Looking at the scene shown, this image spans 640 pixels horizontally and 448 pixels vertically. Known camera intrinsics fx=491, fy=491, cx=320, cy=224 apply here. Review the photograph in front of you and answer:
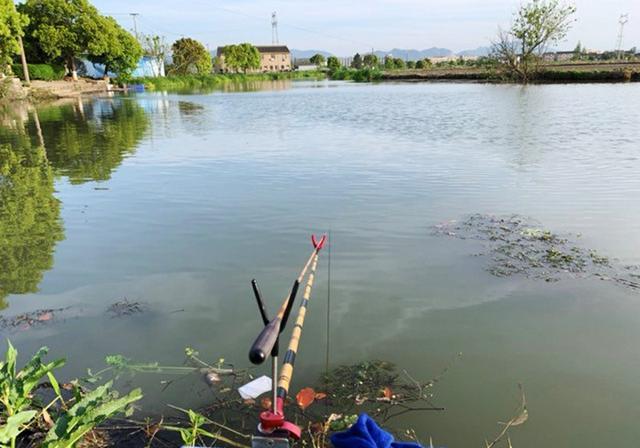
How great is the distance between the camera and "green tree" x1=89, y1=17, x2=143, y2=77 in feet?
160

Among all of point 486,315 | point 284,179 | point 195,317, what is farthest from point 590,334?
point 284,179

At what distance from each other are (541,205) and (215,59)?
12654 centimetres

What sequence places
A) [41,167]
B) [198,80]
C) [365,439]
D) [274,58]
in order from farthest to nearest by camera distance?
[274,58]
[198,80]
[41,167]
[365,439]

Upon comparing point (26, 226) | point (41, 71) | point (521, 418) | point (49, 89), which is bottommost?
point (521, 418)

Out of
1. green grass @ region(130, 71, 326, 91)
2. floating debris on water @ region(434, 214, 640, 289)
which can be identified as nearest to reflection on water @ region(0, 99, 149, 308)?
floating debris on water @ region(434, 214, 640, 289)

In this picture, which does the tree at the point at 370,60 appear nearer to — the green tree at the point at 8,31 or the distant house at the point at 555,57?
the distant house at the point at 555,57

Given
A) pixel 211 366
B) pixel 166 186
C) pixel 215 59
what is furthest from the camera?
pixel 215 59

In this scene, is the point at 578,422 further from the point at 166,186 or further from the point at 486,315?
the point at 166,186

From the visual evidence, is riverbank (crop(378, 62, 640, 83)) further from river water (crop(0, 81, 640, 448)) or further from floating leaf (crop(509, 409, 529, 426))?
floating leaf (crop(509, 409, 529, 426))

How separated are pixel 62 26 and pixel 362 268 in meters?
53.0

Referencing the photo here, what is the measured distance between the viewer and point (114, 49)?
50.5 m

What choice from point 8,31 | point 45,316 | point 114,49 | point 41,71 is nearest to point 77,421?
point 45,316

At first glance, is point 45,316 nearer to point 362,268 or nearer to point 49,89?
point 362,268

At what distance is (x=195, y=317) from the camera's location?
184 inches
